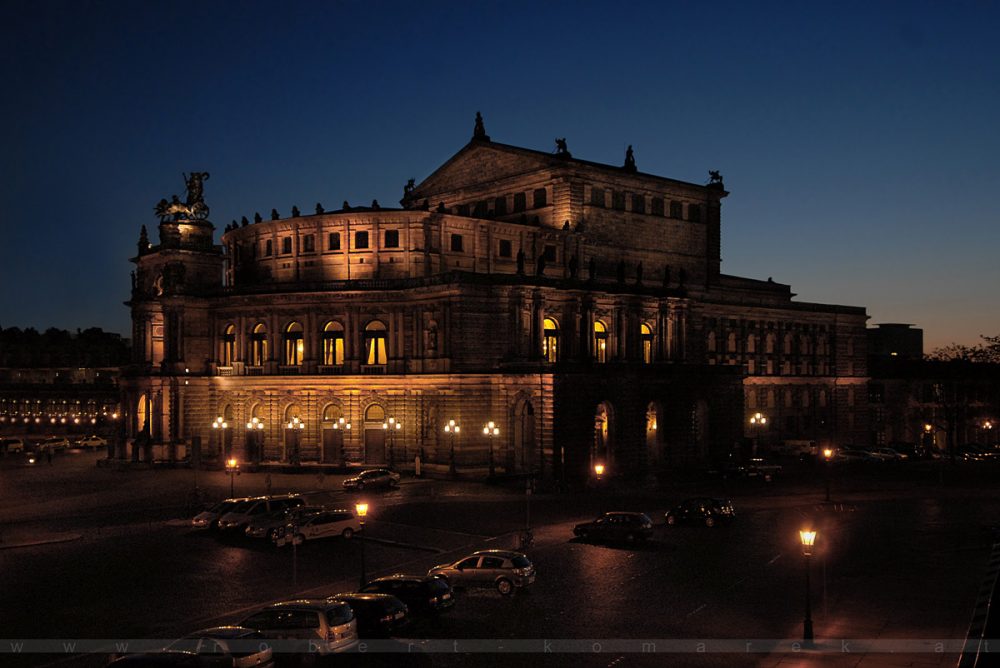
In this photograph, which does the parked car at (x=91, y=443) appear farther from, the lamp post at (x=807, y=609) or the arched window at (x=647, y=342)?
the lamp post at (x=807, y=609)

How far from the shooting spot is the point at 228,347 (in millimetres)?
78562

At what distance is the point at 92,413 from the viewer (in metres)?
130

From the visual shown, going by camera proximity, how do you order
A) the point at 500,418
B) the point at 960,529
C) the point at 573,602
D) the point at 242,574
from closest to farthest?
the point at 573,602, the point at 242,574, the point at 960,529, the point at 500,418

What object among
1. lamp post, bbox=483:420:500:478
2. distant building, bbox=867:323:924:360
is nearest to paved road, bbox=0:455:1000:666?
lamp post, bbox=483:420:500:478

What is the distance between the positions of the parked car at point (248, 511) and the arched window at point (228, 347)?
34085 millimetres

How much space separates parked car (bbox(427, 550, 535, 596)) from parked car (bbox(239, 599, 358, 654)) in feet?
23.0

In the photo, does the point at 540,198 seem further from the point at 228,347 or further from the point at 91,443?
the point at 91,443

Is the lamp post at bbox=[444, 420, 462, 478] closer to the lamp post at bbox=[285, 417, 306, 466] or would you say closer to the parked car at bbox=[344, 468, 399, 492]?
the parked car at bbox=[344, 468, 399, 492]

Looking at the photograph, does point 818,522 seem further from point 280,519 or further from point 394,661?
point 394,661

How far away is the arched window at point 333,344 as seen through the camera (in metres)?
Answer: 73.9

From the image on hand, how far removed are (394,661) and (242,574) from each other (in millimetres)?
13915

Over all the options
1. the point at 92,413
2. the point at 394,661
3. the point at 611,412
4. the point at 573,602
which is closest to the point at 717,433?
the point at 611,412

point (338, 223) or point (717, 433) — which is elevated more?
point (338, 223)

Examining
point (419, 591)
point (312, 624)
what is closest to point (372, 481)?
point (419, 591)
